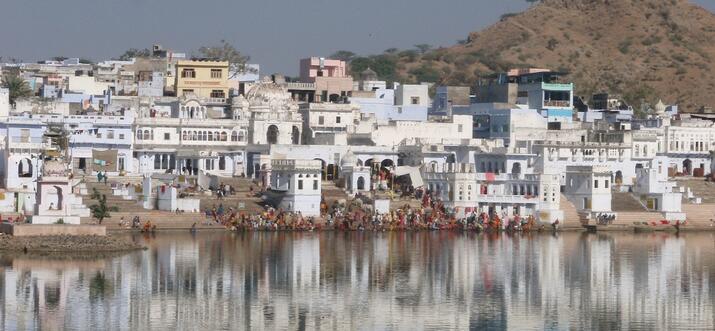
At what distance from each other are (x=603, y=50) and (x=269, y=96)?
2051 inches

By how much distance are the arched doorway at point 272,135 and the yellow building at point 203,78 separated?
503cm

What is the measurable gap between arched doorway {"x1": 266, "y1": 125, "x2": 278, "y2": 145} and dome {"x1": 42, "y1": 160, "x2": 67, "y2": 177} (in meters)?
17.3

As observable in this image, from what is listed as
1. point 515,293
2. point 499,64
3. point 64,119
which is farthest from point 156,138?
point 499,64

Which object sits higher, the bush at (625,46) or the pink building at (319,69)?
the bush at (625,46)

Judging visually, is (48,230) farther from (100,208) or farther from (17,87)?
(17,87)

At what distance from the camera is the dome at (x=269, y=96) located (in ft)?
214

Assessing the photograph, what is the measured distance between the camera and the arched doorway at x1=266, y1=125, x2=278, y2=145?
6481 cm

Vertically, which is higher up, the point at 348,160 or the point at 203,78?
the point at 203,78

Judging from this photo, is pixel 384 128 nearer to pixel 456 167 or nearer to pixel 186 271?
pixel 456 167

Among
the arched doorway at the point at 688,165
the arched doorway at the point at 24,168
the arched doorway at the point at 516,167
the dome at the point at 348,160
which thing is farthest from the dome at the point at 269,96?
the arched doorway at the point at 688,165

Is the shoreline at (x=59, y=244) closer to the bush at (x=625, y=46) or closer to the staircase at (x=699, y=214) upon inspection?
the staircase at (x=699, y=214)

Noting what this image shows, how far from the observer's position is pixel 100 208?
170 ft

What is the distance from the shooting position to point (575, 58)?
11062 centimetres

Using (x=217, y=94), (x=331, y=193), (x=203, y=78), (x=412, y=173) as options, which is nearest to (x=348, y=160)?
(x=331, y=193)
